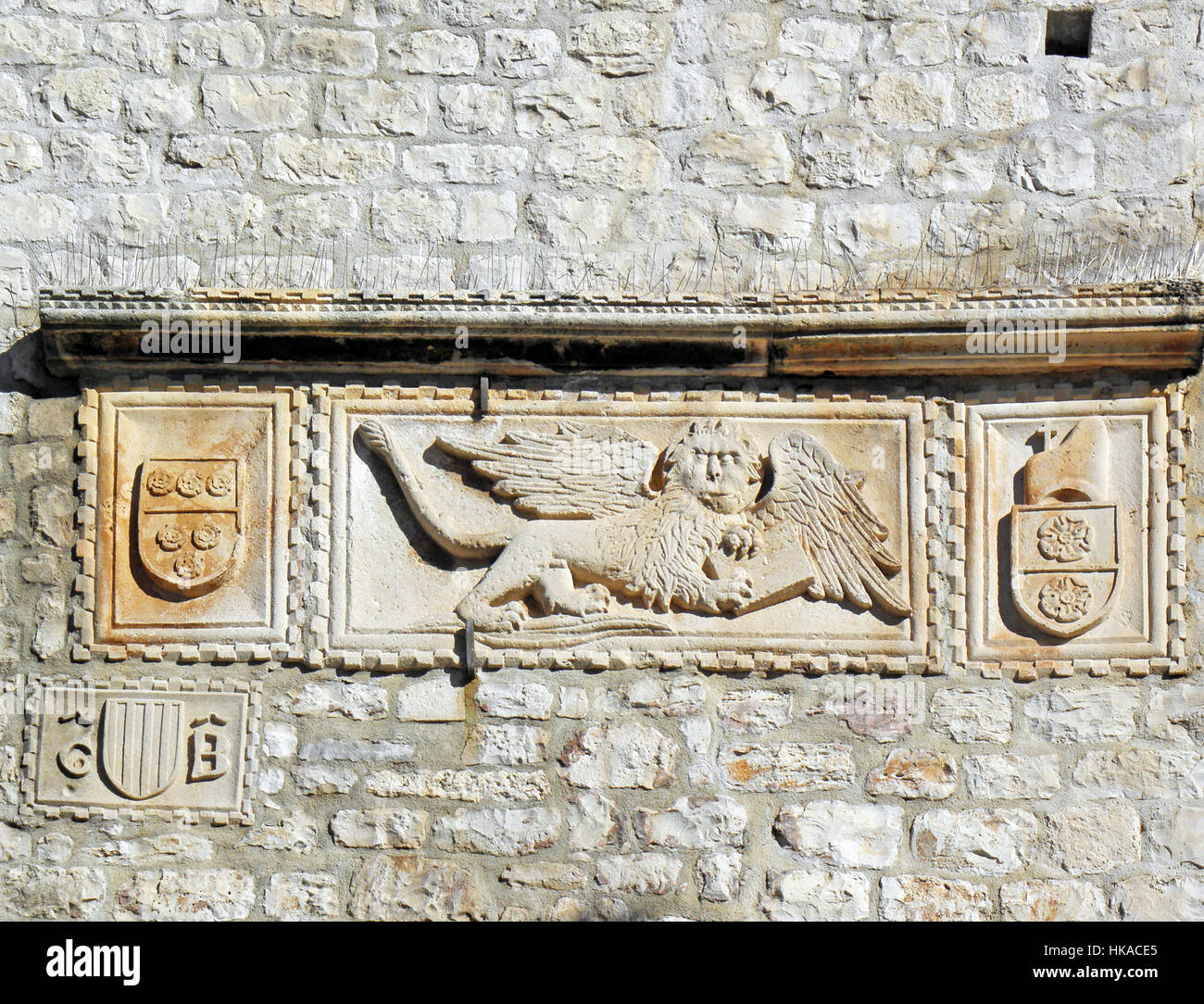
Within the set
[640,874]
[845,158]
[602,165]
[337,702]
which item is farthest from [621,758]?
[845,158]

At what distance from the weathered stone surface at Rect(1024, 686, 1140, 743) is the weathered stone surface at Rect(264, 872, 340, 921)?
2.00 metres

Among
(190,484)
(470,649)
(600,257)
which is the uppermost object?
(600,257)

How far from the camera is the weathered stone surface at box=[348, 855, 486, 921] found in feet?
13.2

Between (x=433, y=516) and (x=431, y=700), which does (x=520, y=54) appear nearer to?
(x=433, y=516)

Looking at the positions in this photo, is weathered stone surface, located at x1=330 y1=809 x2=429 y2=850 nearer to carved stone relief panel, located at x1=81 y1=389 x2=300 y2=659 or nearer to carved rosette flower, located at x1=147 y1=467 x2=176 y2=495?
carved stone relief panel, located at x1=81 y1=389 x2=300 y2=659

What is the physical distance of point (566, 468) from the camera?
424 cm

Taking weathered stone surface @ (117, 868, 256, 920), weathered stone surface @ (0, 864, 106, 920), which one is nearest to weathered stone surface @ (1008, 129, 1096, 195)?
weathered stone surface @ (117, 868, 256, 920)

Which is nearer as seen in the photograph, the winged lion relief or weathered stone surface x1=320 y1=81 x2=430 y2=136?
the winged lion relief

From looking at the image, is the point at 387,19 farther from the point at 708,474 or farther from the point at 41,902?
the point at 41,902

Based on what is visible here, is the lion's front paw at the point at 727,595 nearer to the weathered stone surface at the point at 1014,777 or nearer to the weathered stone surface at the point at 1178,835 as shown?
the weathered stone surface at the point at 1014,777

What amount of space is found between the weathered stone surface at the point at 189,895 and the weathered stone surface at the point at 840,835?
1490mm

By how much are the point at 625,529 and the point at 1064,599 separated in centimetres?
126

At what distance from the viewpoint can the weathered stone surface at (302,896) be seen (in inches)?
159

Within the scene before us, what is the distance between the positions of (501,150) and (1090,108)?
1.78 m
